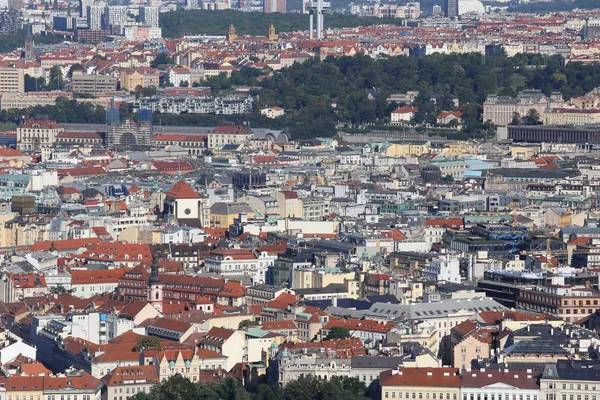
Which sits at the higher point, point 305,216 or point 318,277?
point 318,277

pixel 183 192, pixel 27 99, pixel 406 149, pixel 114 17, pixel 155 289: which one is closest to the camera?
pixel 155 289

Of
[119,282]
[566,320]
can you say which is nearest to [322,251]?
[119,282]

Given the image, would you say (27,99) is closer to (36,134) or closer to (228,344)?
(36,134)

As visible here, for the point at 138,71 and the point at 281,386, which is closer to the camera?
the point at 281,386

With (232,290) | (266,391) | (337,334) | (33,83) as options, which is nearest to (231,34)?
(33,83)

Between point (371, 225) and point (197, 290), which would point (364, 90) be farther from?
point (197, 290)

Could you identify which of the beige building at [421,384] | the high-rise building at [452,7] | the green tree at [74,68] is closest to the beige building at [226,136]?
Answer: the green tree at [74,68]
